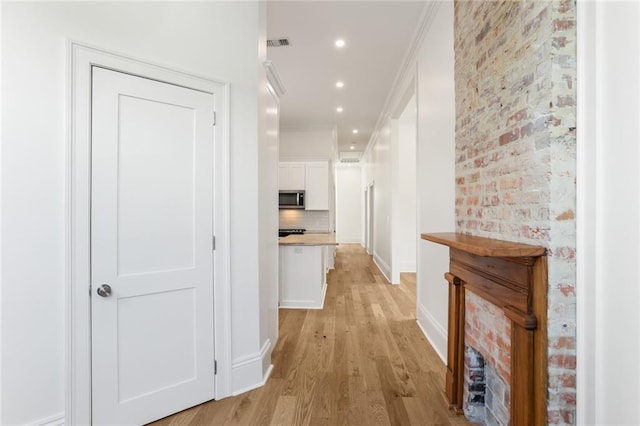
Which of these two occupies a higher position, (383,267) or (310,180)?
(310,180)

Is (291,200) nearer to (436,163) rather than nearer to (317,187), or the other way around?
(317,187)

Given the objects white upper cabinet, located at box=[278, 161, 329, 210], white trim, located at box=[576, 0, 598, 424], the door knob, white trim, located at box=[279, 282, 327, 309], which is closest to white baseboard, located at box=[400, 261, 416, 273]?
white upper cabinet, located at box=[278, 161, 329, 210]

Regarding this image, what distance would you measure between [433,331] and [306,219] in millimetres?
4132

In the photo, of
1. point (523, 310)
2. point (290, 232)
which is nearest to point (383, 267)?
point (290, 232)

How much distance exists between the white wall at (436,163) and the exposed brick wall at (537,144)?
748 mm

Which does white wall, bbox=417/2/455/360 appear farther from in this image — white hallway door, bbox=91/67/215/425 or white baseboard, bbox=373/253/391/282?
white baseboard, bbox=373/253/391/282

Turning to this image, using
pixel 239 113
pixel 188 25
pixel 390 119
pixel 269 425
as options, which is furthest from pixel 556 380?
pixel 390 119

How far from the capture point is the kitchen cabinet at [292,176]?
6531mm

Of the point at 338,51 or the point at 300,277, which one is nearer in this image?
the point at 338,51

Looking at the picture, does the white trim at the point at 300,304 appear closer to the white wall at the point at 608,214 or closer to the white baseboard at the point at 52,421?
the white baseboard at the point at 52,421

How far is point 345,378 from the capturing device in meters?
2.42

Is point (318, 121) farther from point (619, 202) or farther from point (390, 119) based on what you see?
point (619, 202)

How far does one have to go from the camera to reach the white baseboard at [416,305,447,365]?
8.86 feet

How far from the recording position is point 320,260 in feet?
13.7
